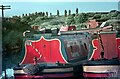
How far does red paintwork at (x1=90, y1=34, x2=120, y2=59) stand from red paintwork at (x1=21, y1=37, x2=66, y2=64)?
52cm

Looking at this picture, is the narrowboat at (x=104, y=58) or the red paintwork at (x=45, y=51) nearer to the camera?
the narrowboat at (x=104, y=58)

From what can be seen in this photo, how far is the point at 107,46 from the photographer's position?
5160 mm

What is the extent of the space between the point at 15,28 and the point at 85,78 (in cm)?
361

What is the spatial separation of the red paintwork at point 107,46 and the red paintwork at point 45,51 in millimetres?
521

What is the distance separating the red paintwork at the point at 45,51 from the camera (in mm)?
5254

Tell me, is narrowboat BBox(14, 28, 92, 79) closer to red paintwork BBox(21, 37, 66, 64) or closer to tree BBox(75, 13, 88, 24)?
red paintwork BBox(21, 37, 66, 64)

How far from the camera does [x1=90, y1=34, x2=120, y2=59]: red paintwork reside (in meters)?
5.10

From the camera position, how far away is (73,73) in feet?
16.7

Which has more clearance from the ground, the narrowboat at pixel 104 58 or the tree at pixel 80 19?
the tree at pixel 80 19

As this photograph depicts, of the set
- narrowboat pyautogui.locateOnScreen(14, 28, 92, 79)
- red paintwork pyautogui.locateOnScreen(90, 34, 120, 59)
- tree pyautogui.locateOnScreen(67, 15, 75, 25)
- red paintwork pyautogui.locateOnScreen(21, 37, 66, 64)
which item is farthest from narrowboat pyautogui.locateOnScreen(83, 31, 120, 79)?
tree pyautogui.locateOnScreen(67, 15, 75, 25)

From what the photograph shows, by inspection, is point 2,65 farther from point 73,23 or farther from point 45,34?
point 73,23

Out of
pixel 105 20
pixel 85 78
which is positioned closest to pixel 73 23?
pixel 105 20

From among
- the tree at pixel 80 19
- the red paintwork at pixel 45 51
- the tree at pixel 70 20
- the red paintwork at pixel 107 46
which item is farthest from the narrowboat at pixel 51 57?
the tree at pixel 80 19

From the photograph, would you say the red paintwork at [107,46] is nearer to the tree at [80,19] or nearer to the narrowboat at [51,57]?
the narrowboat at [51,57]
